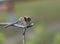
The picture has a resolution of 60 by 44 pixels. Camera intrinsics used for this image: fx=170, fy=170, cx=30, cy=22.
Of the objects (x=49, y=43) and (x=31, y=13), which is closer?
(x=49, y=43)

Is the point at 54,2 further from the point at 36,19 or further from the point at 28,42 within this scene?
the point at 28,42

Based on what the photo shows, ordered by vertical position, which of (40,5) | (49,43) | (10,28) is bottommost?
(49,43)

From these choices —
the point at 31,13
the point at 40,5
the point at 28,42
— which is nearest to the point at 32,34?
the point at 28,42

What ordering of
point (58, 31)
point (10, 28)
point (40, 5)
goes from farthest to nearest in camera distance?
1. point (40, 5)
2. point (58, 31)
3. point (10, 28)

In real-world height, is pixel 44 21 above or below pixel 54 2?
below

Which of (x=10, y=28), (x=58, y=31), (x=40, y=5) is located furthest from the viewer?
(x=40, y=5)

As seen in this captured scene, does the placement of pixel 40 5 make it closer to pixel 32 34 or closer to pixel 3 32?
pixel 32 34

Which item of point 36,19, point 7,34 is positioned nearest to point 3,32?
point 7,34
